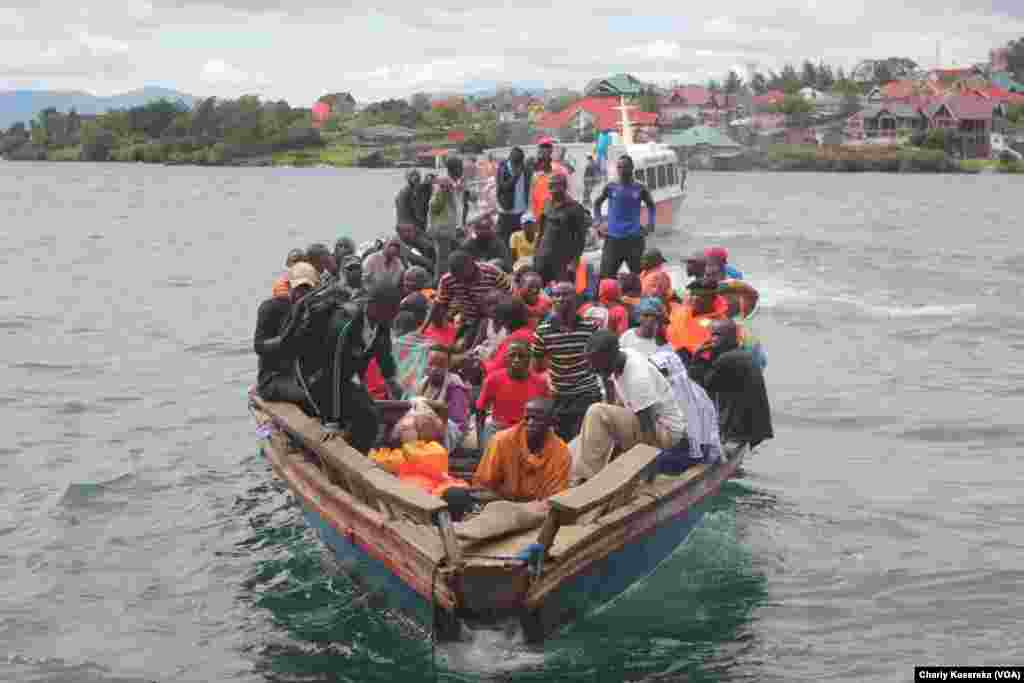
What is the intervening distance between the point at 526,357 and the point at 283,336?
189 centimetres

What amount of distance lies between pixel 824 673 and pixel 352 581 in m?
3.64

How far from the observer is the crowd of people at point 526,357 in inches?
381

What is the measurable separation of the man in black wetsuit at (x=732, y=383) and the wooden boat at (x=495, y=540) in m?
1.01

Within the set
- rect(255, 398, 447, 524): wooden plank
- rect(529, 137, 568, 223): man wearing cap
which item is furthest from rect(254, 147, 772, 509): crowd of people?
rect(529, 137, 568, 223): man wearing cap

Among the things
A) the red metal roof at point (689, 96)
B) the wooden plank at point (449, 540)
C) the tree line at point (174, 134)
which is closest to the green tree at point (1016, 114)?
the red metal roof at point (689, 96)

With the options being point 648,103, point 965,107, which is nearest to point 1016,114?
point 965,107

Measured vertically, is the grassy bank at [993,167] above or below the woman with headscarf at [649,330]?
below

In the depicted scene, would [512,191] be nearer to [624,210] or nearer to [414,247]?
[414,247]

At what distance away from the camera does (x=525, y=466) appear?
31.4 ft

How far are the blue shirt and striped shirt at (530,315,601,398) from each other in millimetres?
5683

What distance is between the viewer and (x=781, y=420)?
19.5 m

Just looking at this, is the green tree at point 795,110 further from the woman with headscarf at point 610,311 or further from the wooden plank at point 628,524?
the wooden plank at point 628,524

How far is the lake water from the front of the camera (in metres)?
10.3

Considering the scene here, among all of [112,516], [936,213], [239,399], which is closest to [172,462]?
[112,516]
